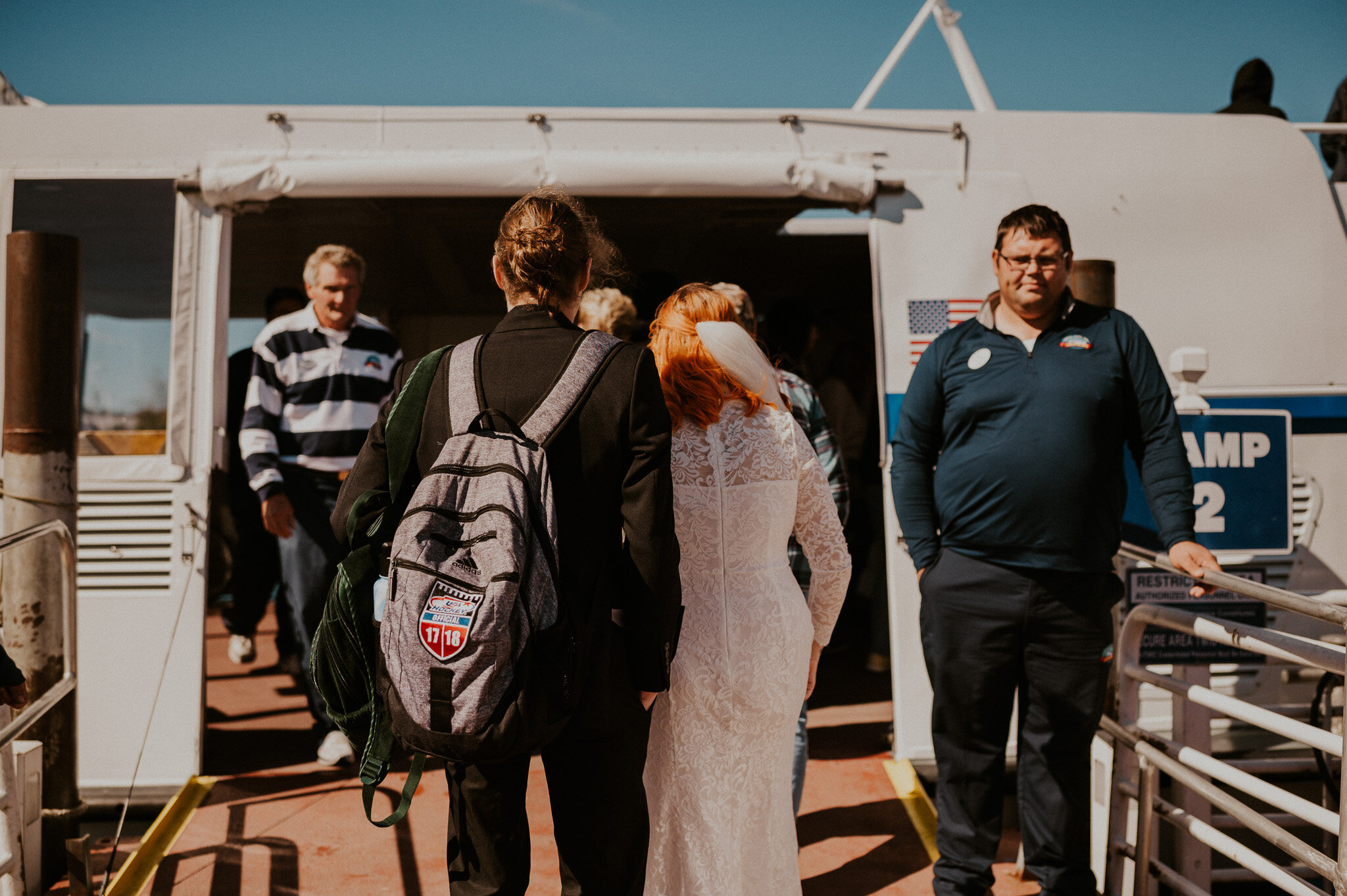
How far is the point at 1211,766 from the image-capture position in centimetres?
242

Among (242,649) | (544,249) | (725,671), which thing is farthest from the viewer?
(242,649)

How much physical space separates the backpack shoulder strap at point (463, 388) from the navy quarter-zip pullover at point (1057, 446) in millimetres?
1425

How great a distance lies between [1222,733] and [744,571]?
3.21 meters

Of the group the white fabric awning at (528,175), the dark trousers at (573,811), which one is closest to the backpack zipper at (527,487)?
the dark trousers at (573,811)

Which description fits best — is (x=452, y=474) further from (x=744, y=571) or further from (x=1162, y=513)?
(x=1162, y=513)

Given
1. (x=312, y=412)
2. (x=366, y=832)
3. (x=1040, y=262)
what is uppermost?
(x=1040, y=262)

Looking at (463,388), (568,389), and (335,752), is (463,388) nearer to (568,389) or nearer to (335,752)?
(568,389)

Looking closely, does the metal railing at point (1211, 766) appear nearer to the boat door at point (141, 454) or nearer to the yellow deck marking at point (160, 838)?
the yellow deck marking at point (160, 838)

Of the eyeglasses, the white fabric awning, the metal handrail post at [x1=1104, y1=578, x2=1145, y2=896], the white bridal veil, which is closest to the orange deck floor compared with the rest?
the metal handrail post at [x1=1104, y1=578, x2=1145, y2=896]

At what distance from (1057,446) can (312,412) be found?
2.82 metres

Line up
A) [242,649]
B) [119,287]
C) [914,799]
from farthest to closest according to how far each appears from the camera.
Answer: [242,649], [119,287], [914,799]

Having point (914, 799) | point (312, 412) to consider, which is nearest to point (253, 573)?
point (312, 412)

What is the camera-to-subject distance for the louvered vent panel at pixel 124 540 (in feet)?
12.3

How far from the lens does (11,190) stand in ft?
12.5
